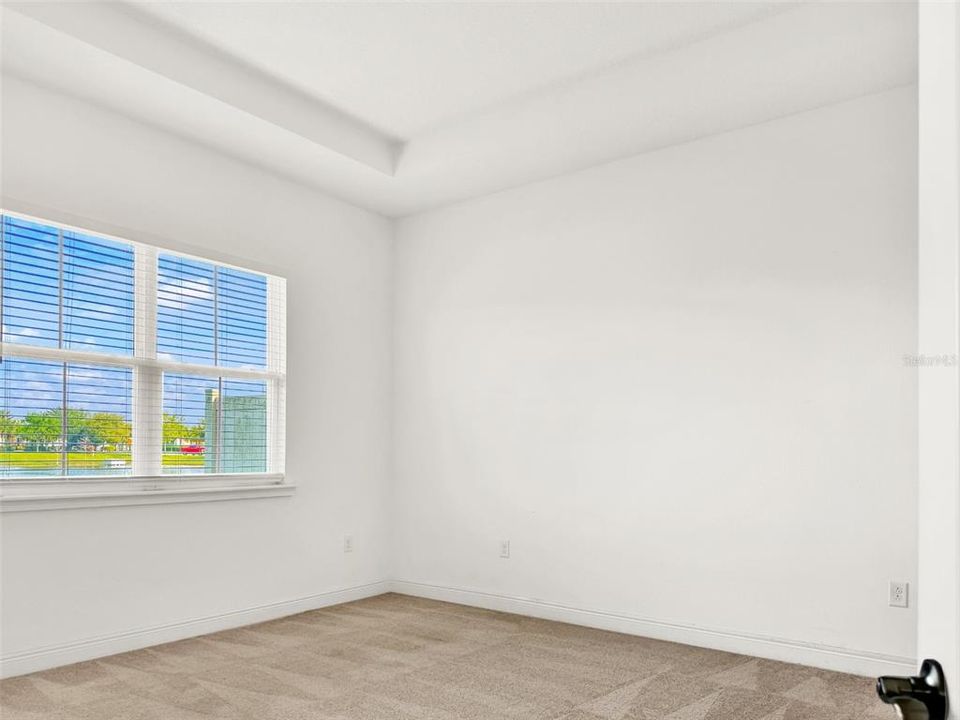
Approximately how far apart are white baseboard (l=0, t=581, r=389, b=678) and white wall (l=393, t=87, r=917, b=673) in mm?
701

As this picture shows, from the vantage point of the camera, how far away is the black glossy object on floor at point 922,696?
0.57 meters

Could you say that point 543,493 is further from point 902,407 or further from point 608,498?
point 902,407

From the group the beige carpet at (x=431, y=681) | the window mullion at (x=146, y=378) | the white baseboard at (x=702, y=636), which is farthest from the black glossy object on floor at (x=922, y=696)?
the window mullion at (x=146, y=378)

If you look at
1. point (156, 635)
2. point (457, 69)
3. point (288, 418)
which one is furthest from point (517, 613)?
point (457, 69)

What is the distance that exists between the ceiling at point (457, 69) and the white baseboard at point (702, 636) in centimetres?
266

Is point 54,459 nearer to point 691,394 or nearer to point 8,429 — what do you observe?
point 8,429

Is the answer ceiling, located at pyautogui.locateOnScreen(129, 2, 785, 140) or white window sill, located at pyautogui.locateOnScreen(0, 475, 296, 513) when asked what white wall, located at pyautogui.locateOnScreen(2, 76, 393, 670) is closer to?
white window sill, located at pyautogui.locateOnScreen(0, 475, 296, 513)

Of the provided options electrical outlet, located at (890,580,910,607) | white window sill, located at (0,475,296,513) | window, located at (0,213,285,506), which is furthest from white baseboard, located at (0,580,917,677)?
window, located at (0,213,285,506)

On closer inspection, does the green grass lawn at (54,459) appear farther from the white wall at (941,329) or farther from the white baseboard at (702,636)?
the white wall at (941,329)

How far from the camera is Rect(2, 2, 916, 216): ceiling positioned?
3.22 m

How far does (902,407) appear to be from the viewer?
343cm

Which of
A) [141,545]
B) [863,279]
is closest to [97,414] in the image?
[141,545]

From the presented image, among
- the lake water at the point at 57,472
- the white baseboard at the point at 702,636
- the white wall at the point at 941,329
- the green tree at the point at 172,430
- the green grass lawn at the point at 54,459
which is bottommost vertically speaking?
the white baseboard at the point at 702,636

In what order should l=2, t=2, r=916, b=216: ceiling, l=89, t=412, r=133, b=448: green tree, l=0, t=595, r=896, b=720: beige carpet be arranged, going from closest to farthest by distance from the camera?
l=0, t=595, r=896, b=720: beige carpet, l=2, t=2, r=916, b=216: ceiling, l=89, t=412, r=133, b=448: green tree
